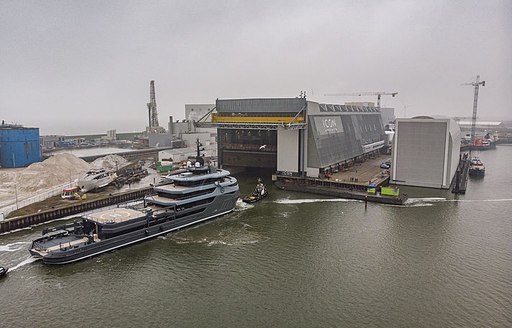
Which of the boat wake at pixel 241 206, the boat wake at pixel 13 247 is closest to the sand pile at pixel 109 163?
the boat wake at pixel 241 206

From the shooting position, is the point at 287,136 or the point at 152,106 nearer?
the point at 287,136

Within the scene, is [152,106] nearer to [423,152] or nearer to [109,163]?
[109,163]

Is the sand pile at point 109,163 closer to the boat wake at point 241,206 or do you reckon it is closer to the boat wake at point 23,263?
the boat wake at point 241,206

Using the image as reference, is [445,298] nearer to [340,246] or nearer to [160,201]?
[340,246]

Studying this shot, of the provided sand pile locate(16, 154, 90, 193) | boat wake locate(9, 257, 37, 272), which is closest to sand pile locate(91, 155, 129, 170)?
sand pile locate(16, 154, 90, 193)

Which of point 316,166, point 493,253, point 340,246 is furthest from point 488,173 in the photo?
point 340,246

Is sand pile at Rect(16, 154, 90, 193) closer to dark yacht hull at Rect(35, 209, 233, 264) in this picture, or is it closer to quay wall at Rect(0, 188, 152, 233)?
quay wall at Rect(0, 188, 152, 233)

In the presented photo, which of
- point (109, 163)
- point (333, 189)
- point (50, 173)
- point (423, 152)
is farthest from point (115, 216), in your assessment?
point (423, 152)
